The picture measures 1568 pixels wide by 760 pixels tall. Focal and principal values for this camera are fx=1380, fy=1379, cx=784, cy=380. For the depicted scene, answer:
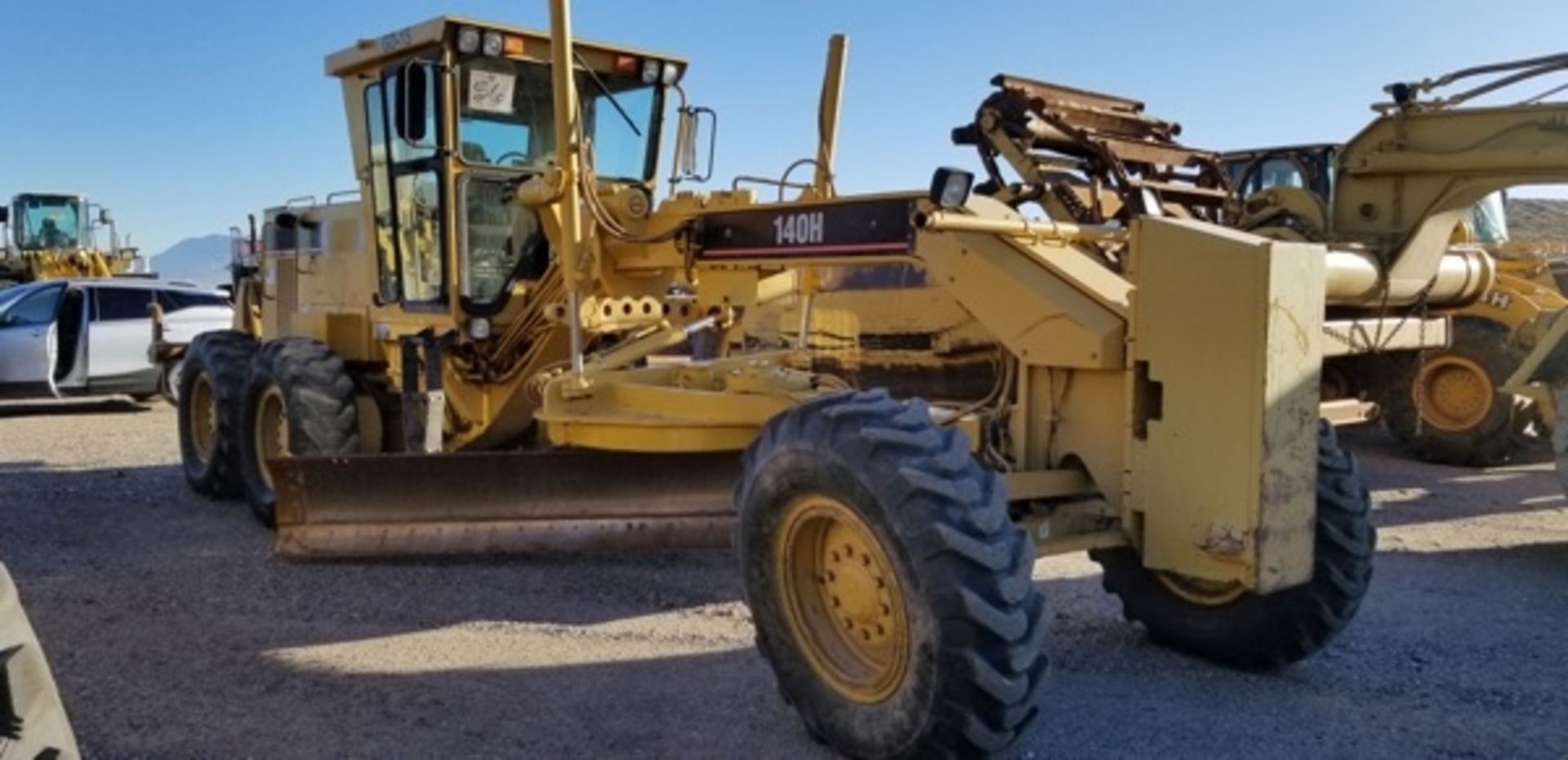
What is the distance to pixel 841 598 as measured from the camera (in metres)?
4.25

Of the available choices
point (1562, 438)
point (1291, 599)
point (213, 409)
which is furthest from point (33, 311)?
point (1562, 438)

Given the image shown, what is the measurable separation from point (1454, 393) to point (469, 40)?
25.5 feet

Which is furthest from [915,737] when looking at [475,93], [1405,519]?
[1405,519]

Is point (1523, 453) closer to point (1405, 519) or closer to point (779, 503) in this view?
point (1405, 519)

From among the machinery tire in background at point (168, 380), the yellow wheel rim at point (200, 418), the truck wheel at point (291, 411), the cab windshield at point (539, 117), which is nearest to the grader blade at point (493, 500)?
the truck wheel at point (291, 411)

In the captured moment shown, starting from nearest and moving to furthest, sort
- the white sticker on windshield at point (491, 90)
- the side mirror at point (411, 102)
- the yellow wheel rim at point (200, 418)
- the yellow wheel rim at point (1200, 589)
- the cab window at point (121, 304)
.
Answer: the yellow wheel rim at point (1200, 589)
the side mirror at point (411, 102)
the white sticker on windshield at point (491, 90)
the yellow wheel rim at point (200, 418)
the cab window at point (121, 304)

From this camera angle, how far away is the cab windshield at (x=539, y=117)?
731 centimetres

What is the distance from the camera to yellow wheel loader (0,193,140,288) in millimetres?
27828

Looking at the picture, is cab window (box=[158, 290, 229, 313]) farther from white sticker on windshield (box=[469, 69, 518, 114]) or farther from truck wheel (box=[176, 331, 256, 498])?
white sticker on windshield (box=[469, 69, 518, 114])

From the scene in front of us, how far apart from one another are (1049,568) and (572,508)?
2.36 metres

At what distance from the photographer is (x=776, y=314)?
20.3 ft

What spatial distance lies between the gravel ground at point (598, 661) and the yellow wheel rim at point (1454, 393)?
2440mm

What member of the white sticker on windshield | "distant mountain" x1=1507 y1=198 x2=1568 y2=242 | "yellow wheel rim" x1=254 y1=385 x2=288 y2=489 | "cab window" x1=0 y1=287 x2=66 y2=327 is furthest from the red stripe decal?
"distant mountain" x1=1507 y1=198 x2=1568 y2=242

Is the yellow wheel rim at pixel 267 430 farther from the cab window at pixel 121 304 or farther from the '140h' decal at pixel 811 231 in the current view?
the cab window at pixel 121 304
